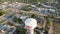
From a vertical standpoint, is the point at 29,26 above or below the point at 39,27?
above

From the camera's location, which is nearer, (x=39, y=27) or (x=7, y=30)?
(x=7, y=30)

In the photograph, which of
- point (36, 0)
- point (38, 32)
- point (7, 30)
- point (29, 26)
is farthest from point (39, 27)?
point (36, 0)

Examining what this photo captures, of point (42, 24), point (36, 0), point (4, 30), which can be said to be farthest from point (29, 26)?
point (36, 0)

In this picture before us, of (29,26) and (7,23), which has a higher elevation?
(29,26)

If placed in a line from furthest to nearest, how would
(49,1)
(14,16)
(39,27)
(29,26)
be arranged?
(49,1) → (14,16) → (39,27) → (29,26)

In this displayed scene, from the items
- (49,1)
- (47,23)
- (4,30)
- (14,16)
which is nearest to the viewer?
(4,30)

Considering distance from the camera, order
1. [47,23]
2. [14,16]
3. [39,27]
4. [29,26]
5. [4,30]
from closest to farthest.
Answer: [29,26] → [4,30] → [39,27] → [47,23] → [14,16]

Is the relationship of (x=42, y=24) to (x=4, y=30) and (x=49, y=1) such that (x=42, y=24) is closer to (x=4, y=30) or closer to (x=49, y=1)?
(x=4, y=30)

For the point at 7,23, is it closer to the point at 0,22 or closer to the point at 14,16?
the point at 0,22

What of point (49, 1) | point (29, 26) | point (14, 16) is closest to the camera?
point (29, 26)
